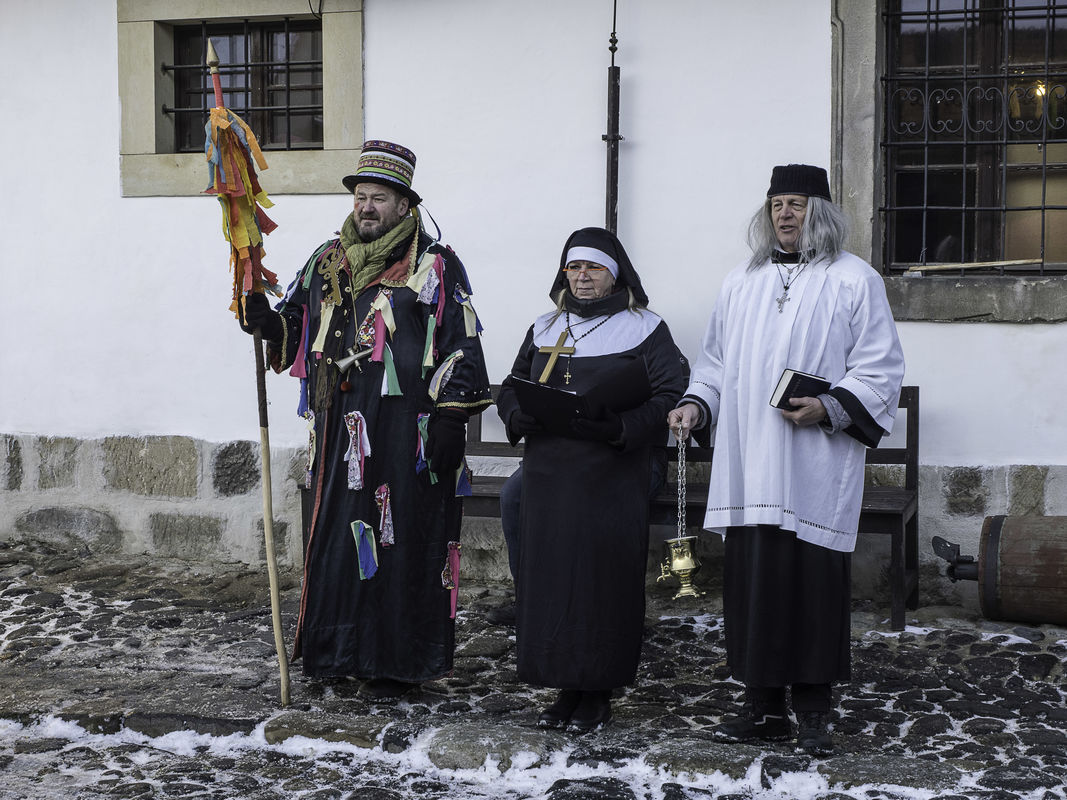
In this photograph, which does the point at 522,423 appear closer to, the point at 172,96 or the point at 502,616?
the point at 502,616

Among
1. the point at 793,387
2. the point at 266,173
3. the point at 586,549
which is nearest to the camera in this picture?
the point at 793,387

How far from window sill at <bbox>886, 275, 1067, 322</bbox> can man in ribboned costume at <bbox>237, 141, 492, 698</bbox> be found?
7.40 feet

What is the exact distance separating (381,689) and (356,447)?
840 millimetres

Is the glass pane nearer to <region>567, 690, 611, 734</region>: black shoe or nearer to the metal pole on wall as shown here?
the metal pole on wall

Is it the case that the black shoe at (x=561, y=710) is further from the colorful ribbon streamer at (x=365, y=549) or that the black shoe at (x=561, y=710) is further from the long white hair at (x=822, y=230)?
the long white hair at (x=822, y=230)

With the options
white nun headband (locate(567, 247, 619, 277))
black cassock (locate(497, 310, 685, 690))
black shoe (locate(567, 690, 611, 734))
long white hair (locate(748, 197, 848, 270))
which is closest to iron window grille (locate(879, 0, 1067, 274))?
long white hair (locate(748, 197, 848, 270))

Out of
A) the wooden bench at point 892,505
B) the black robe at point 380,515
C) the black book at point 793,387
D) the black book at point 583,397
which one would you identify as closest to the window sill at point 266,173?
the wooden bench at point 892,505

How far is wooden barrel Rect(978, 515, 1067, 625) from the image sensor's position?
5156mm

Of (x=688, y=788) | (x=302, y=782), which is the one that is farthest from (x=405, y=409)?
(x=688, y=788)

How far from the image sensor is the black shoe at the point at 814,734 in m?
3.82

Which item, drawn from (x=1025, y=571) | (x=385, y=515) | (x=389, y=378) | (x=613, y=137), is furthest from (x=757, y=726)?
(x=613, y=137)

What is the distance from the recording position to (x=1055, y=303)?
5.58 m

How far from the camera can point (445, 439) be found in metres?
4.29

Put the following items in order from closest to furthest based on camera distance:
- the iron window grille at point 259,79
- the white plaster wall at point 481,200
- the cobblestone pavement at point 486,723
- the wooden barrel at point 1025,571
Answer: the cobblestone pavement at point 486,723
the wooden barrel at point 1025,571
the white plaster wall at point 481,200
the iron window grille at point 259,79
